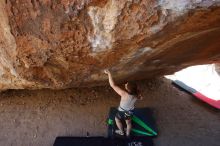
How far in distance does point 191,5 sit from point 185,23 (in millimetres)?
213

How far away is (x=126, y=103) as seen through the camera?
12.8 feet

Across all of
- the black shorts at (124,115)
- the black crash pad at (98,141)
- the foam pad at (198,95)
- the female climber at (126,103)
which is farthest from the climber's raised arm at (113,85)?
the foam pad at (198,95)

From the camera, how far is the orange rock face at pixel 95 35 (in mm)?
2496

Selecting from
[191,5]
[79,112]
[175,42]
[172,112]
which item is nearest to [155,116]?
[172,112]

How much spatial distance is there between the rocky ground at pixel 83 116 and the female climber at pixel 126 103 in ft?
0.87

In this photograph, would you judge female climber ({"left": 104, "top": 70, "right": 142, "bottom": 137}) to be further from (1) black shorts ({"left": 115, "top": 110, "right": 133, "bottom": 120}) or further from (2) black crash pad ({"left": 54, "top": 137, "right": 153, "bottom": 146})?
(2) black crash pad ({"left": 54, "top": 137, "right": 153, "bottom": 146})

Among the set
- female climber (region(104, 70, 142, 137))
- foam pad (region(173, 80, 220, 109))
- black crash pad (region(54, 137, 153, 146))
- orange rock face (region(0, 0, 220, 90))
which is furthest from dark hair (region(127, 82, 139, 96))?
foam pad (region(173, 80, 220, 109))

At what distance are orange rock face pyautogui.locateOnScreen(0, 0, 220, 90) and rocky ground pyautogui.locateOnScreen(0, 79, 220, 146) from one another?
0.88m

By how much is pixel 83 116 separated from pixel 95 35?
1828mm

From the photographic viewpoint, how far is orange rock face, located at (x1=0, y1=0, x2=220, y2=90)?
2496 millimetres

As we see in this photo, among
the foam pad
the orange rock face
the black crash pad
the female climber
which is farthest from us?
the foam pad

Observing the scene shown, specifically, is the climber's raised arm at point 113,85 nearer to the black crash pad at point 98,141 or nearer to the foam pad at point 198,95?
the black crash pad at point 98,141

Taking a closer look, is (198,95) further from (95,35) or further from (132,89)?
(95,35)

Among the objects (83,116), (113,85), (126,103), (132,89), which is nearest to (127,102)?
(126,103)
